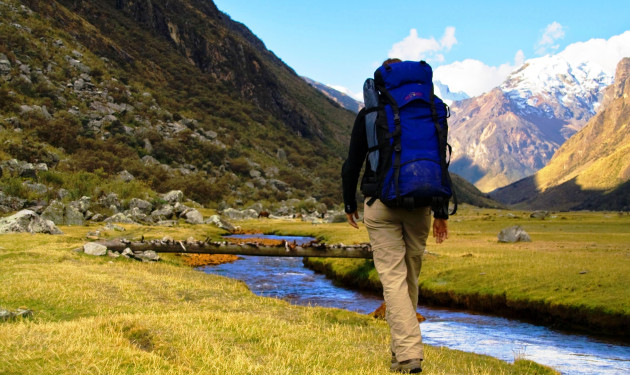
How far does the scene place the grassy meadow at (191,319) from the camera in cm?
630

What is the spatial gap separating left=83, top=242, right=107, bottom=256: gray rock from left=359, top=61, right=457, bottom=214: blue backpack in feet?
59.7

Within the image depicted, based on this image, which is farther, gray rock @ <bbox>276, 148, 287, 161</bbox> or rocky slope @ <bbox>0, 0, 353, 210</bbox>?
gray rock @ <bbox>276, 148, 287, 161</bbox>

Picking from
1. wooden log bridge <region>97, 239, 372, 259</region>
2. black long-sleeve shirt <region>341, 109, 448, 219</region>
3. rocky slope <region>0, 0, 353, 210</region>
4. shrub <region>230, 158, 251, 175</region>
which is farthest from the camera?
shrub <region>230, 158, 251, 175</region>

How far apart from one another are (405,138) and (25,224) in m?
28.4

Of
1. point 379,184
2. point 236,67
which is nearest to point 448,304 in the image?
point 379,184

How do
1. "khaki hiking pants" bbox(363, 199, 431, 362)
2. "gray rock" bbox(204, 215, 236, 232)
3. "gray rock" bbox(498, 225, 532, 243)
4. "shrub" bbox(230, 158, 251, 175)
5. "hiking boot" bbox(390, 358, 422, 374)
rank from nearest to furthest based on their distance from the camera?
"hiking boot" bbox(390, 358, 422, 374), "khaki hiking pants" bbox(363, 199, 431, 362), "gray rock" bbox(498, 225, 532, 243), "gray rock" bbox(204, 215, 236, 232), "shrub" bbox(230, 158, 251, 175)

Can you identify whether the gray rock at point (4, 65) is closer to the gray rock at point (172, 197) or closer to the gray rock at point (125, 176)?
the gray rock at point (125, 176)

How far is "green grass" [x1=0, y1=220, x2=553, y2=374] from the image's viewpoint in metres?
6.15

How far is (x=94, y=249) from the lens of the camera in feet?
71.7

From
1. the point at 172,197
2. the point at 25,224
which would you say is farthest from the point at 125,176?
the point at 25,224

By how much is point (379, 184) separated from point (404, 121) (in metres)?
0.97

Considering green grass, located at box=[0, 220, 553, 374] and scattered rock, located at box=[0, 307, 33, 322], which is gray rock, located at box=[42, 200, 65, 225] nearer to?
green grass, located at box=[0, 220, 553, 374]

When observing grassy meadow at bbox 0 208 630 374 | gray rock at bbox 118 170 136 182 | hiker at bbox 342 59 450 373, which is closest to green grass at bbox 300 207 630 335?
grassy meadow at bbox 0 208 630 374

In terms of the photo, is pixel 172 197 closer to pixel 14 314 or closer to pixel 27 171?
pixel 27 171
